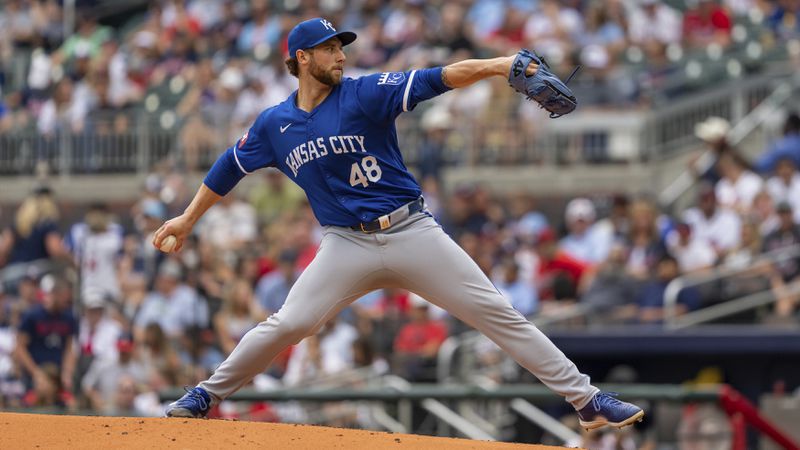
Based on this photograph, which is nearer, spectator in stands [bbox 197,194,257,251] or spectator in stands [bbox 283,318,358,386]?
spectator in stands [bbox 283,318,358,386]

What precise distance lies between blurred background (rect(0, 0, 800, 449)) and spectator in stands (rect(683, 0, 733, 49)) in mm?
25

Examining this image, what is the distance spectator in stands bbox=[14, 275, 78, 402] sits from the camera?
1277cm

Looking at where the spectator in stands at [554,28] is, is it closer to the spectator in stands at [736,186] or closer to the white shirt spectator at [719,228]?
the spectator in stands at [736,186]

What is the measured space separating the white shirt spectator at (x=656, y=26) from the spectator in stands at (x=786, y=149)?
10.1 ft

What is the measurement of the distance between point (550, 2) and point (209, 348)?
21.0 ft

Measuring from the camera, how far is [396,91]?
664cm

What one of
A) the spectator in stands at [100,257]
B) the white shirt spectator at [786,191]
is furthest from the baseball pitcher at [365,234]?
the spectator in stands at [100,257]

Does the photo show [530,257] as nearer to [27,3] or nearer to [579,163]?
[579,163]

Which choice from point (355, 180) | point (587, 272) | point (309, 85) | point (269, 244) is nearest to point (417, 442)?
point (355, 180)

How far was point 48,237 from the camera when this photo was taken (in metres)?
14.8

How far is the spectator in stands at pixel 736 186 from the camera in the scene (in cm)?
1309

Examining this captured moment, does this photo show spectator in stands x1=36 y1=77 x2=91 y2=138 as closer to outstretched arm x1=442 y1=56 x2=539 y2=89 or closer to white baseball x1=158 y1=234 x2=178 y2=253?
white baseball x1=158 y1=234 x2=178 y2=253

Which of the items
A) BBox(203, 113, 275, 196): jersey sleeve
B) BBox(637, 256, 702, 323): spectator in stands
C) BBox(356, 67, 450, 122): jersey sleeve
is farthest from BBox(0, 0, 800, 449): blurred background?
BBox(356, 67, 450, 122): jersey sleeve

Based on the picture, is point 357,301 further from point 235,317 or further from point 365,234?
point 365,234
